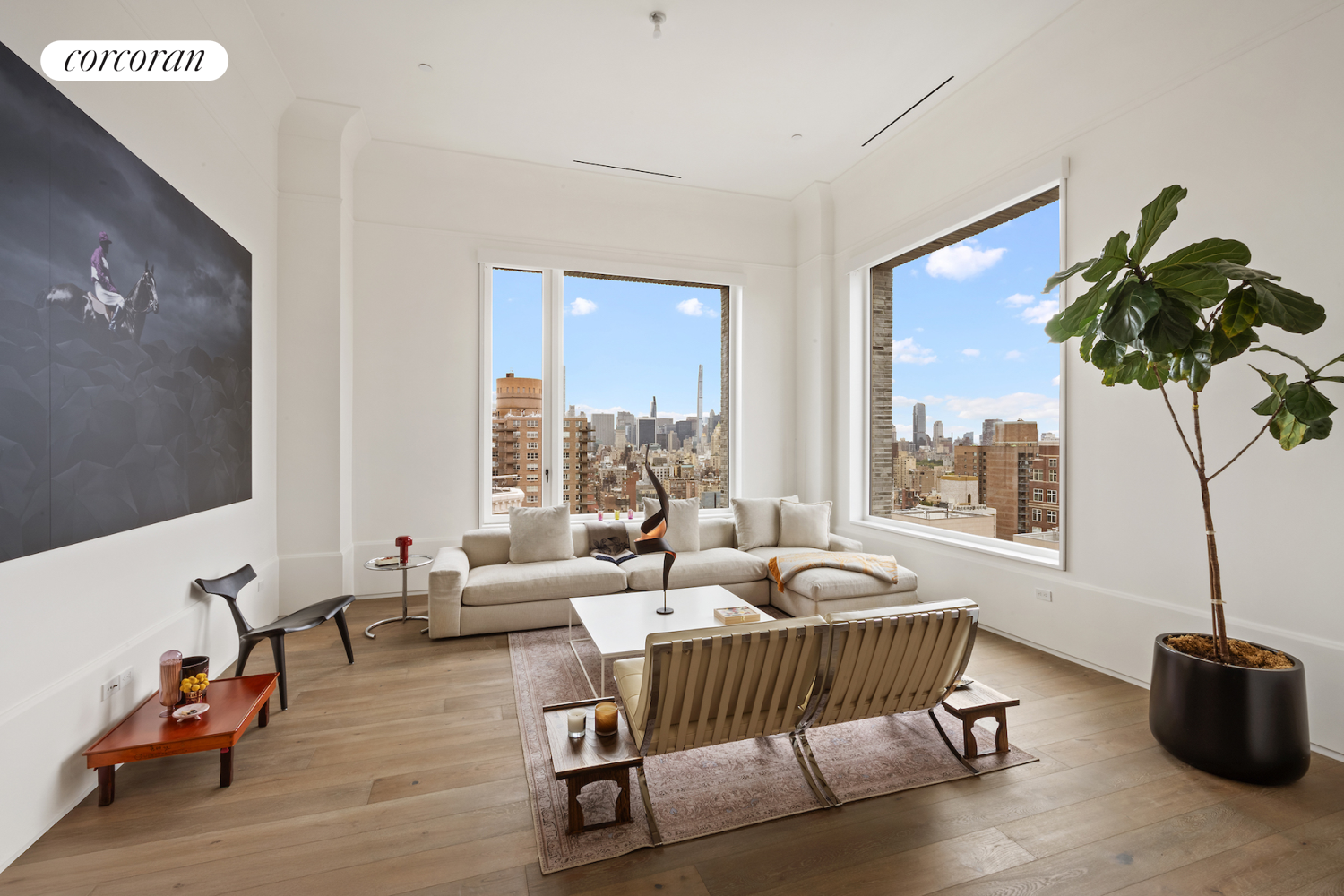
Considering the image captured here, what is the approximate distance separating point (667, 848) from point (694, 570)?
2.70 meters

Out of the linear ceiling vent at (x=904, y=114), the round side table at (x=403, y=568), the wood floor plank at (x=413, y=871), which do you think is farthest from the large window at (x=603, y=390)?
the wood floor plank at (x=413, y=871)

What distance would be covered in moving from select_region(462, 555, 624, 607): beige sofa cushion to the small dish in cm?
176

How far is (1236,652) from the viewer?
2549 mm

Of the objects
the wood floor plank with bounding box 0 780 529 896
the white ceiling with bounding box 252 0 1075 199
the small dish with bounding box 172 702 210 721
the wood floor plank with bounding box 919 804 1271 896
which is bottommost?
the wood floor plank with bounding box 0 780 529 896

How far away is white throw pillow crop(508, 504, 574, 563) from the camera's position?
185 inches

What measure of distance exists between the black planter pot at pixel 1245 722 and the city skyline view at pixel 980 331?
1.83 m

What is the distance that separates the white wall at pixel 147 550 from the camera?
1.98 m

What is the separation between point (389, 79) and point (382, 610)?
3.96m

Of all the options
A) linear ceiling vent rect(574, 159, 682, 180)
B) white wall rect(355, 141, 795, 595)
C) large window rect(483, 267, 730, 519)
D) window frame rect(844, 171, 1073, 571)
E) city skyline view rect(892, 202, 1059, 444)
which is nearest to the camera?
window frame rect(844, 171, 1073, 571)

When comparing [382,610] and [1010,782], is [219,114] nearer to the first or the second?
[382,610]

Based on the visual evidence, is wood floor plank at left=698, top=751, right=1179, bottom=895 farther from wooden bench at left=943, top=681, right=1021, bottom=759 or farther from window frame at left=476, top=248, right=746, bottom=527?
window frame at left=476, top=248, right=746, bottom=527

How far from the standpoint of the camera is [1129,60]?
3.31m

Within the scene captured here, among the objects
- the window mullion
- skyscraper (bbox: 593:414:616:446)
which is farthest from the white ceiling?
skyscraper (bbox: 593:414:616:446)

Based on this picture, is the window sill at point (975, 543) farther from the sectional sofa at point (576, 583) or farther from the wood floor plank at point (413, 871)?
Result: the wood floor plank at point (413, 871)
